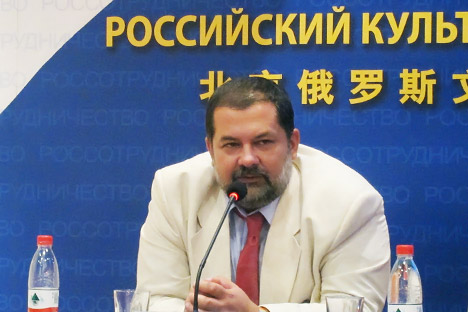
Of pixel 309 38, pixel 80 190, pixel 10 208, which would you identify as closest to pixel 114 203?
pixel 80 190

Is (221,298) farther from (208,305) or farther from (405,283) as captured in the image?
(405,283)

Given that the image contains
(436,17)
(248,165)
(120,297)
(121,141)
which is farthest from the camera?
(121,141)

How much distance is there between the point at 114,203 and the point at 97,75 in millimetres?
534

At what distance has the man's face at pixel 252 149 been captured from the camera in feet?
8.75

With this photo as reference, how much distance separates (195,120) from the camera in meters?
3.51

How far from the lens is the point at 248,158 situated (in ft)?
8.70

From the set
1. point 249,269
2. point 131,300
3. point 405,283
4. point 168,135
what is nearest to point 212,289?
point 131,300

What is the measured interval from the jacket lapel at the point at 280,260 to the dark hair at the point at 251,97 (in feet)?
0.96

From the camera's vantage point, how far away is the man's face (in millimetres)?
2668

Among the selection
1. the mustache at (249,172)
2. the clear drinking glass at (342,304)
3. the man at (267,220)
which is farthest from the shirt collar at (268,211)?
the clear drinking glass at (342,304)

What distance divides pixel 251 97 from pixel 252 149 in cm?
16

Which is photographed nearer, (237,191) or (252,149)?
(237,191)

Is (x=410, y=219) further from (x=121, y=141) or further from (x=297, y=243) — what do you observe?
(x=121, y=141)

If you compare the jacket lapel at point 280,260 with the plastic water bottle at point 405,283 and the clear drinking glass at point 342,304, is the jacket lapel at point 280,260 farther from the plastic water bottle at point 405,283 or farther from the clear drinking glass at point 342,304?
the clear drinking glass at point 342,304
